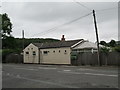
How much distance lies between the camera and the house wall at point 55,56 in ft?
120

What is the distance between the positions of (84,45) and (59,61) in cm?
544

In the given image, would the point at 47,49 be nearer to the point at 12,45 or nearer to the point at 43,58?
the point at 43,58

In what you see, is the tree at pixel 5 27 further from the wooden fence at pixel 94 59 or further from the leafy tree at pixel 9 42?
the wooden fence at pixel 94 59

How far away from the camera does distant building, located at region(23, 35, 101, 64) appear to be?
122 feet

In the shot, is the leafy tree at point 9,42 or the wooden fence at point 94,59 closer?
the wooden fence at point 94,59

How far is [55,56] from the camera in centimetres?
3928

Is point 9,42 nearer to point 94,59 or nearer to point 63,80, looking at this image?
point 94,59

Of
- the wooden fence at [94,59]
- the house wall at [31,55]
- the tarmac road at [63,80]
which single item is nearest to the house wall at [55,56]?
the house wall at [31,55]

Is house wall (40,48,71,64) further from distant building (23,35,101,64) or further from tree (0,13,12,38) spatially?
tree (0,13,12,38)

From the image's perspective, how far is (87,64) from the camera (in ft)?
108

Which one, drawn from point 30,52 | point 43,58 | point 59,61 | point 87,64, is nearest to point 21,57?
point 30,52

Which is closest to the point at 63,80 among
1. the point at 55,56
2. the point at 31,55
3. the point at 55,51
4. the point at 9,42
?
the point at 55,56

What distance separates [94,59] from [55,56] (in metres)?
9.04

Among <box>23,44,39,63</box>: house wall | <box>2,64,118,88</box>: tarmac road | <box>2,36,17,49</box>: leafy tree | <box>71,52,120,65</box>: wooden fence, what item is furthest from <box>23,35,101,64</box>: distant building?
<box>2,36,17,49</box>: leafy tree
